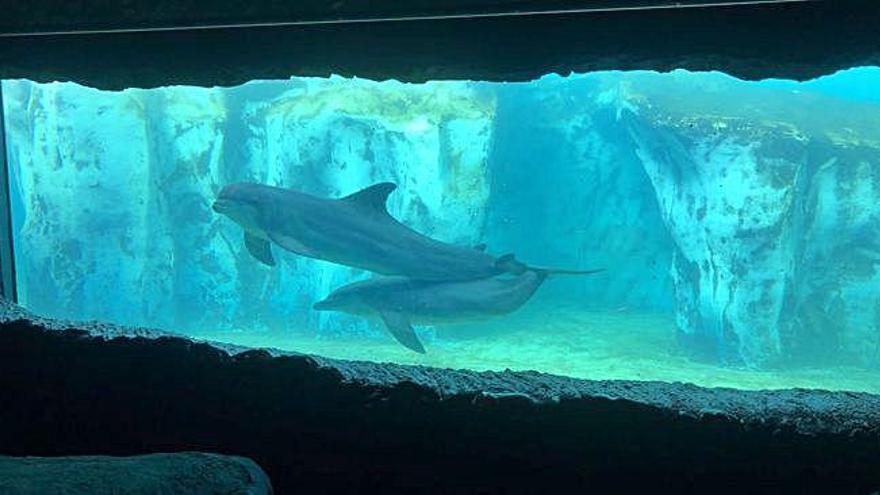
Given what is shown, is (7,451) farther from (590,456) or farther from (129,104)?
(129,104)

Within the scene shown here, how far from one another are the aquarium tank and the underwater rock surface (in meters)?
6.32

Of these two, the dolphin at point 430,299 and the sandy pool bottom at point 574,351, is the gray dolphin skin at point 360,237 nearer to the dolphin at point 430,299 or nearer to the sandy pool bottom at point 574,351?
the dolphin at point 430,299

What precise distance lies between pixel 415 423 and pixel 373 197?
5.83 m

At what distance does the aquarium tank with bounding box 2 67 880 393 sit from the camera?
11.9 meters

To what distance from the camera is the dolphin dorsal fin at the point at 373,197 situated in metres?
7.57

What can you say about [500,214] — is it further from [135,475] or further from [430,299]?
[135,475]

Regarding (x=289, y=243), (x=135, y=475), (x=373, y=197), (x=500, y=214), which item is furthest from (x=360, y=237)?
(x=500, y=214)

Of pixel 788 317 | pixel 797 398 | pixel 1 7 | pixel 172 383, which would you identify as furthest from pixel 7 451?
pixel 788 317

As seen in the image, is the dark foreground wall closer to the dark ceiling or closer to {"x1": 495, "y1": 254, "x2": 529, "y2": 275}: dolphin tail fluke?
the dark ceiling

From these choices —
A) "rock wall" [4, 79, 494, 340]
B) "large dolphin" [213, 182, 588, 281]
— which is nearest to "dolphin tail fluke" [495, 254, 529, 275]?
"large dolphin" [213, 182, 588, 281]

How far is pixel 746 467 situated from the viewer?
188cm

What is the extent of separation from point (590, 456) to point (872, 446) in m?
0.74

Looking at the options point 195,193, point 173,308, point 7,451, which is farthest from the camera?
point 173,308

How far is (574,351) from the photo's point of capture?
12758 millimetres
